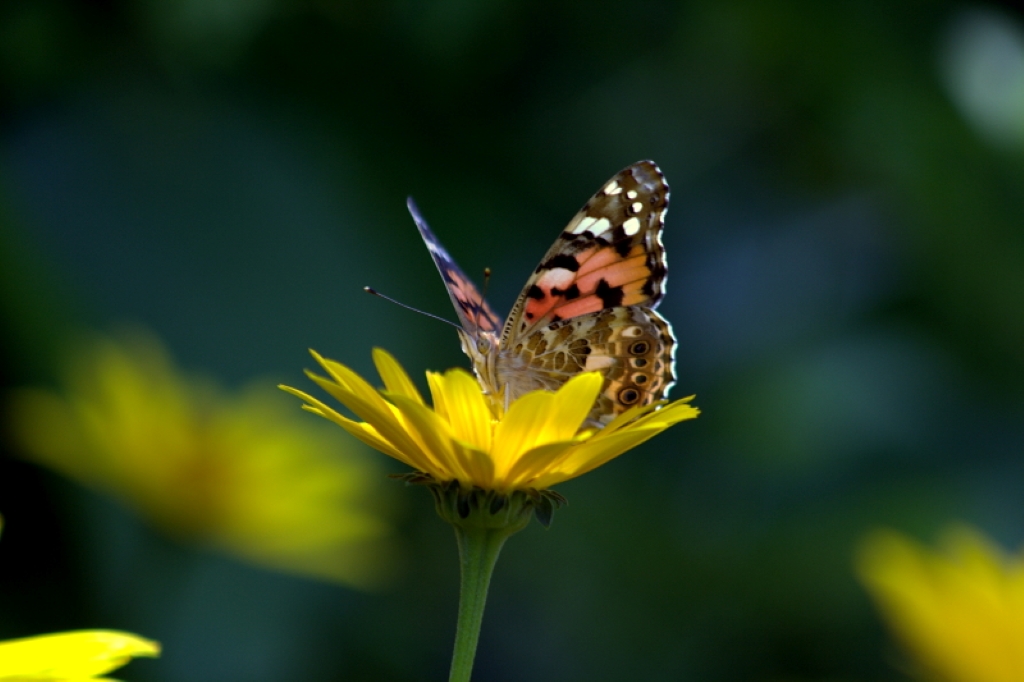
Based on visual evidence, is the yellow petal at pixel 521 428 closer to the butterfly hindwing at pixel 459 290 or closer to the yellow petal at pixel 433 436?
the yellow petal at pixel 433 436

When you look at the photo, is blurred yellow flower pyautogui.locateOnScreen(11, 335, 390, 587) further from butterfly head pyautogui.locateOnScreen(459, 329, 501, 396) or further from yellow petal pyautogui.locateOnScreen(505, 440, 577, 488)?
yellow petal pyautogui.locateOnScreen(505, 440, 577, 488)

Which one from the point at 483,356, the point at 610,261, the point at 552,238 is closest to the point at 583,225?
the point at 610,261

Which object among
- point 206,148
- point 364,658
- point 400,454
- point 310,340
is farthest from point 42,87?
point 400,454

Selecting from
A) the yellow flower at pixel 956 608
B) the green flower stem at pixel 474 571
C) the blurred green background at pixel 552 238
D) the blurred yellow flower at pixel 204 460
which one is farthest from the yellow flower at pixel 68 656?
the blurred green background at pixel 552 238

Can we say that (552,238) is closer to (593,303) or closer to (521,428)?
(593,303)

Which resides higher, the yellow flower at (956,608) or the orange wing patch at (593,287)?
the orange wing patch at (593,287)

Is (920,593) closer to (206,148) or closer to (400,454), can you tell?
(400,454)
